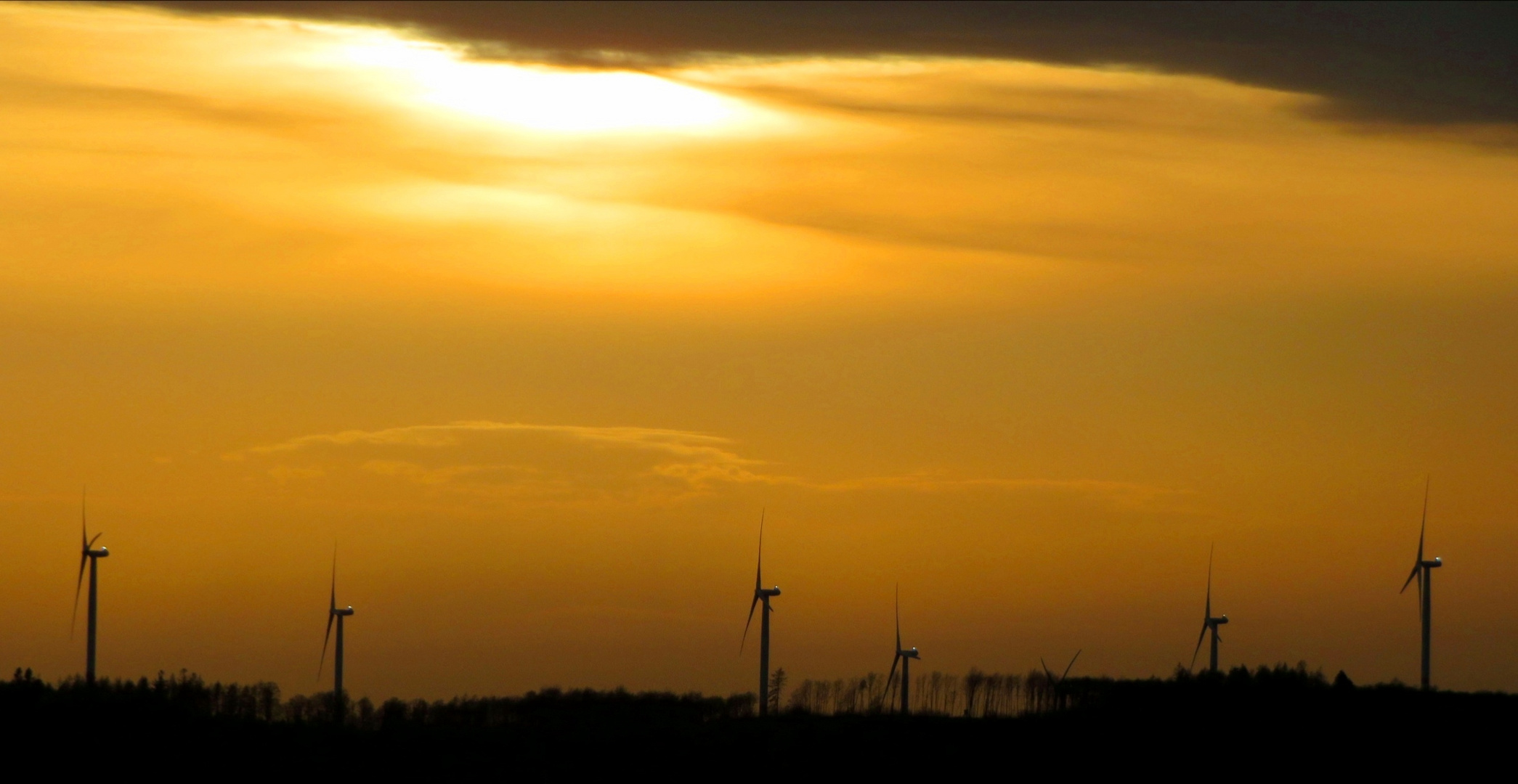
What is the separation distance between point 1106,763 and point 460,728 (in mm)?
45624

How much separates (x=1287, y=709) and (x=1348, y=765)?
28.7ft

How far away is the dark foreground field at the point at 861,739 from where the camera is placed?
437 ft

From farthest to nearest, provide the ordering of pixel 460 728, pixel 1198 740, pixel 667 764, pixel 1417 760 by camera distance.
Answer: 1. pixel 460 728
2. pixel 667 764
3. pixel 1198 740
4. pixel 1417 760

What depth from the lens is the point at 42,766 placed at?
136000mm

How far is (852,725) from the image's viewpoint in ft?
495

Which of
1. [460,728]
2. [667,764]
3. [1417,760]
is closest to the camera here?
[1417,760]

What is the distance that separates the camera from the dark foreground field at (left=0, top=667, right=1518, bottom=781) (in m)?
133

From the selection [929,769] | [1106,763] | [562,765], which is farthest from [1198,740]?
[562,765]

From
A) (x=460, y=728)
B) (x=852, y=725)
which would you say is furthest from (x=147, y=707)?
(x=852, y=725)

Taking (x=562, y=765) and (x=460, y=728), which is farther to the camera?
(x=460, y=728)

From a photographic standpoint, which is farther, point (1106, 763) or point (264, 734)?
point (264, 734)

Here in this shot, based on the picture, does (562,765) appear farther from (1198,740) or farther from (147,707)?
(1198,740)

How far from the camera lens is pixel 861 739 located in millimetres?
147000

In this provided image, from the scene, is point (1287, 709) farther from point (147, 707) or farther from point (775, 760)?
point (147, 707)
